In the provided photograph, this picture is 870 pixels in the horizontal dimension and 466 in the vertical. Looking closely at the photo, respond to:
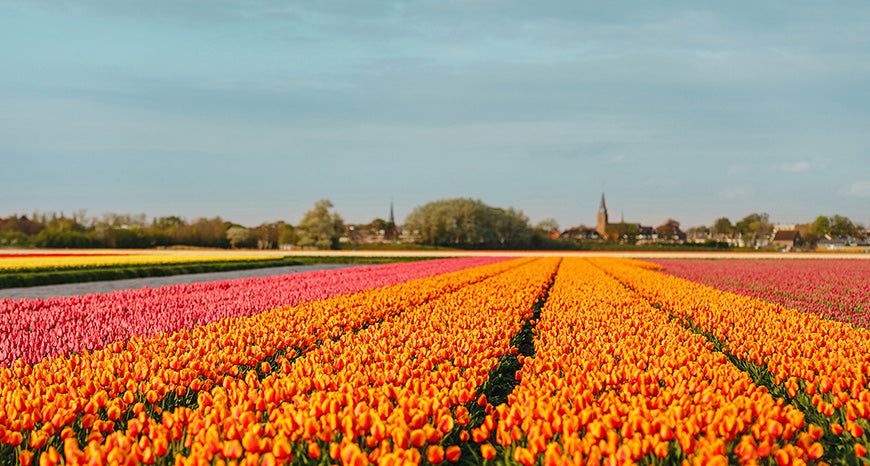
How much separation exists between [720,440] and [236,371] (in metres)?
3.82

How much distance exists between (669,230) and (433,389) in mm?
184643

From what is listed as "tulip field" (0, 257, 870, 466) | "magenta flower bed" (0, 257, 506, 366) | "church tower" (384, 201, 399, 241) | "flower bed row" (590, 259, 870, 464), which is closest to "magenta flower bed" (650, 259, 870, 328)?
"flower bed row" (590, 259, 870, 464)

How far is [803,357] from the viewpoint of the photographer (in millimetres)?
5270

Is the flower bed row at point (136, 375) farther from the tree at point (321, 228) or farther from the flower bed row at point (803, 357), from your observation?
the tree at point (321, 228)

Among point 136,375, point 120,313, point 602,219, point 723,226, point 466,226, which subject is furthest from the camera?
point 602,219

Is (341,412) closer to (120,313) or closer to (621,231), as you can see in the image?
(120,313)

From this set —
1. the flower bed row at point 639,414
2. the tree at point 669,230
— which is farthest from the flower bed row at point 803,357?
the tree at point 669,230

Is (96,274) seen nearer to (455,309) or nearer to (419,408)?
(455,309)

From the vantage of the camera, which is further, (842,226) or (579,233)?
(579,233)

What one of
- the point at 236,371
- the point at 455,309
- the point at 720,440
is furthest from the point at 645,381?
the point at 455,309

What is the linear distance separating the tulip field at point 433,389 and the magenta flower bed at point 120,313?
56mm

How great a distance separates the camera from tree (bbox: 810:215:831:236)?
126m

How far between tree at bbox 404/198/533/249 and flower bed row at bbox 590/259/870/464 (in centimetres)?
7156

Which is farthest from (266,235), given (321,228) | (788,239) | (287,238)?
(788,239)
